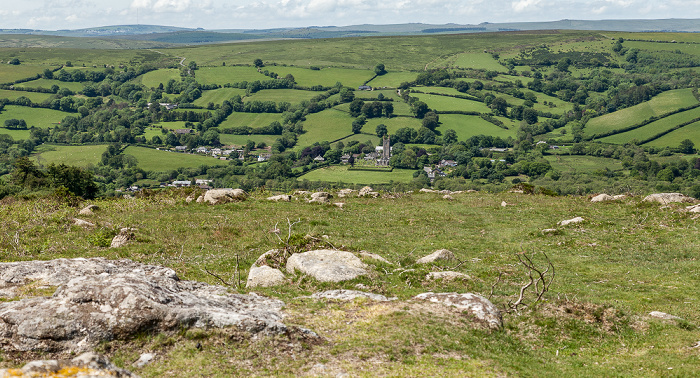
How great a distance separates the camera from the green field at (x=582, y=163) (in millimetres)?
139125

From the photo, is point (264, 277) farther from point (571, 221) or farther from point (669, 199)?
point (669, 199)

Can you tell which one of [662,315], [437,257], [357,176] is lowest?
[357,176]

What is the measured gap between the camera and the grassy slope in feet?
53.3

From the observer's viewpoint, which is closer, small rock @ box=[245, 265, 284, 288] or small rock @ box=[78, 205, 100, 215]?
small rock @ box=[245, 265, 284, 288]

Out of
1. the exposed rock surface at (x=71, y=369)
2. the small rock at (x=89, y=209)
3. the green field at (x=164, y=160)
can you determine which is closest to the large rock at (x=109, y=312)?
the exposed rock surface at (x=71, y=369)

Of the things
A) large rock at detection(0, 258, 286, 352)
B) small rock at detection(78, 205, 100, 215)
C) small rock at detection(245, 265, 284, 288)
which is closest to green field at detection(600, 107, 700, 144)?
small rock at detection(78, 205, 100, 215)

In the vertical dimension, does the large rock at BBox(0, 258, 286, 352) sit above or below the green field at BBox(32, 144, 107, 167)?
above

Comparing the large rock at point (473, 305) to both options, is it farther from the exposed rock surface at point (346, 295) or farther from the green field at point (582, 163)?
the green field at point (582, 163)

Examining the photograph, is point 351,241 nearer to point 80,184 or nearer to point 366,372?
point 366,372

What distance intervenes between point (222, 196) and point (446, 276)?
30067 mm

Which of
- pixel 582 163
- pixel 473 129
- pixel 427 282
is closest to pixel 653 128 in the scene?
pixel 582 163

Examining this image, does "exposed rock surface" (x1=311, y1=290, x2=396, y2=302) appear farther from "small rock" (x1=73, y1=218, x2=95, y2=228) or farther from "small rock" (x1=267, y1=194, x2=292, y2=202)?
"small rock" (x1=267, y1=194, x2=292, y2=202)

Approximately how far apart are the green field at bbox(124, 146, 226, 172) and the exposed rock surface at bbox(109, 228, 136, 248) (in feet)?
392

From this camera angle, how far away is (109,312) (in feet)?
52.5
